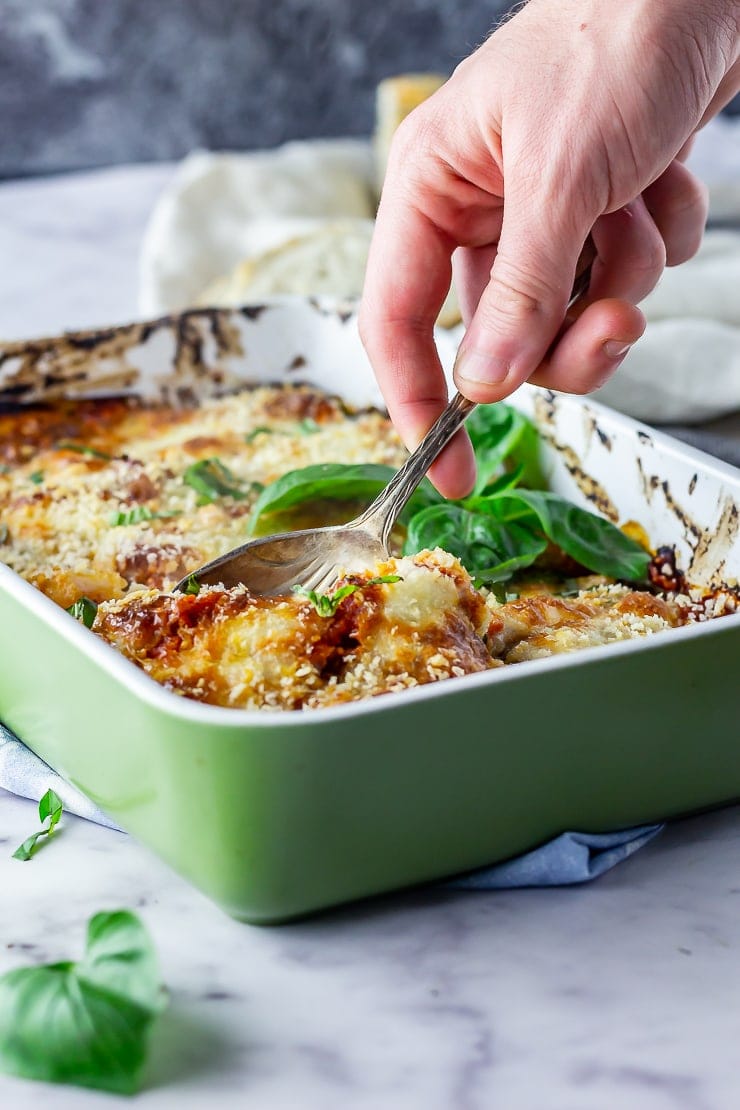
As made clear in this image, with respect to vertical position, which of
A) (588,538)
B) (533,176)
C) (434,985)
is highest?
(533,176)

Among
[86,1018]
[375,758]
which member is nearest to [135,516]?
[375,758]

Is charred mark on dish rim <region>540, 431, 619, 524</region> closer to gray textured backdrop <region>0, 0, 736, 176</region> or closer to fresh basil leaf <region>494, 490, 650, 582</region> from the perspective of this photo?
fresh basil leaf <region>494, 490, 650, 582</region>

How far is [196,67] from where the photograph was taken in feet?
15.6

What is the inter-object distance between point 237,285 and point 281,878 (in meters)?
1.91

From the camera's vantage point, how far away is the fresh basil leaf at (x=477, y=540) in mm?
1720

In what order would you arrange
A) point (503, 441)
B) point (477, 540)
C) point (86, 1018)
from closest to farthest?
point (86, 1018) < point (477, 540) < point (503, 441)

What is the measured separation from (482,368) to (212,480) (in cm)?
68

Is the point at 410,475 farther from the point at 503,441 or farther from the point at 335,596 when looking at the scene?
the point at 503,441

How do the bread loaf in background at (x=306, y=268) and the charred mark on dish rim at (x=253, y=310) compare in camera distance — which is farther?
the bread loaf in background at (x=306, y=268)

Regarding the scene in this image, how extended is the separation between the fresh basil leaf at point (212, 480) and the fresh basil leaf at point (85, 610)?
0.38 m

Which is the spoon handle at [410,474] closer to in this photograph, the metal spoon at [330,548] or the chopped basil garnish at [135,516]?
the metal spoon at [330,548]

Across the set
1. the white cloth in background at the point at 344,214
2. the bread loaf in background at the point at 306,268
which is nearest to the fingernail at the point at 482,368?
the white cloth in background at the point at 344,214

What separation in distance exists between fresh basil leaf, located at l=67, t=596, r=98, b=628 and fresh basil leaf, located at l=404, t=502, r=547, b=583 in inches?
16.0

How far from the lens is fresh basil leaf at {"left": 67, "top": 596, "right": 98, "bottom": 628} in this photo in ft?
4.93
